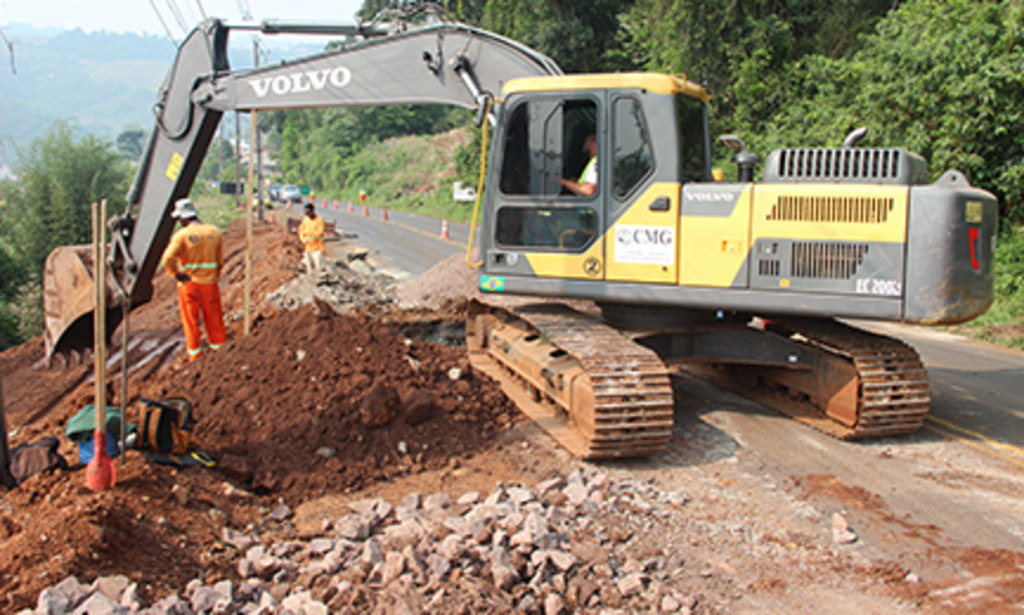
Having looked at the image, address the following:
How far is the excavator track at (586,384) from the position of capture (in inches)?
221

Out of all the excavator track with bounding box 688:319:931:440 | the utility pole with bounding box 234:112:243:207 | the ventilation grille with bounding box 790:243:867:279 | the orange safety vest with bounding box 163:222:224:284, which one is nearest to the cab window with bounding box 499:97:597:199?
the ventilation grille with bounding box 790:243:867:279

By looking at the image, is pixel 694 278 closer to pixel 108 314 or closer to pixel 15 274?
pixel 108 314

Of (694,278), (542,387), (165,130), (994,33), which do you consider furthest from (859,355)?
(994,33)

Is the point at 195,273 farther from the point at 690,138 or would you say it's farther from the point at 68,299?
the point at 690,138

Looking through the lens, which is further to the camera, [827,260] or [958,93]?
[958,93]

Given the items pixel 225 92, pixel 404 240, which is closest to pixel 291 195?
pixel 404 240

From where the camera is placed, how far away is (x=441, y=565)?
4.01m

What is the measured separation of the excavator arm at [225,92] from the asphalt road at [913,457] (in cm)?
369

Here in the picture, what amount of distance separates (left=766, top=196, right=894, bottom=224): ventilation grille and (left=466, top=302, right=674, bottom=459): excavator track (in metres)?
1.58

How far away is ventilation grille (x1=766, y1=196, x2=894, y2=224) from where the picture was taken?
227 inches

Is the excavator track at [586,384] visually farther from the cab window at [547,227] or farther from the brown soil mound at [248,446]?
the cab window at [547,227]

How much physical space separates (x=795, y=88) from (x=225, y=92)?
1690cm

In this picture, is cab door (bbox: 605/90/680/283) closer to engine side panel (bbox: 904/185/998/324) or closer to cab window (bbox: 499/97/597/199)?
cab window (bbox: 499/97/597/199)

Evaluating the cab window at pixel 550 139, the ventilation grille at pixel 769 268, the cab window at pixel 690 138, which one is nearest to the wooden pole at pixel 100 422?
the cab window at pixel 550 139
